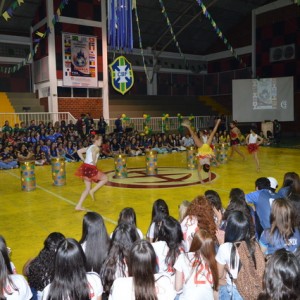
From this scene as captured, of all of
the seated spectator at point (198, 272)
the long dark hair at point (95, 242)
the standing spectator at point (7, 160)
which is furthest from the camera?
the standing spectator at point (7, 160)

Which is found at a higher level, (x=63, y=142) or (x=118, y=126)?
(x=118, y=126)

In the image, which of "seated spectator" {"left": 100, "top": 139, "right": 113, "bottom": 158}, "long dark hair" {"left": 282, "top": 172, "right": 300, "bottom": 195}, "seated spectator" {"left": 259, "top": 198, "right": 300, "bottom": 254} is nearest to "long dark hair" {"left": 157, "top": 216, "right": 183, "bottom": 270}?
"seated spectator" {"left": 259, "top": 198, "right": 300, "bottom": 254}

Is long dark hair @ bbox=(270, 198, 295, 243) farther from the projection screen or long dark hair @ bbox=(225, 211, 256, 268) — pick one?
the projection screen

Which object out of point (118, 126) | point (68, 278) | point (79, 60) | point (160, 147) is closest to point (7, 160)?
point (118, 126)

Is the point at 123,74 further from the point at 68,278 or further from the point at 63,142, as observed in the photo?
the point at 68,278

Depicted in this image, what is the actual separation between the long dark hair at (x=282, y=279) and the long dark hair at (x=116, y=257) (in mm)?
1298

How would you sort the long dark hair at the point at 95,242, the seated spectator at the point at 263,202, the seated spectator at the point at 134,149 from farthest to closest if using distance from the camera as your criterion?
1. the seated spectator at the point at 134,149
2. the seated spectator at the point at 263,202
3. the long dark hair at the point at 95,242

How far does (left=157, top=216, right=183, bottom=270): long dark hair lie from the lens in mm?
3459

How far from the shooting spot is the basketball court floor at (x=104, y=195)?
247 inches

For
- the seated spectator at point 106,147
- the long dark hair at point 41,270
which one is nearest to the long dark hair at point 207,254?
the long dark hair at point 41,270

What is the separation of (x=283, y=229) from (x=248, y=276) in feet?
2.65

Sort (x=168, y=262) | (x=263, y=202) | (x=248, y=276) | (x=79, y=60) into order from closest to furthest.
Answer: (x=248, y=276), (x=168, y=262), (x=263, y=202), (x=79, y=60)

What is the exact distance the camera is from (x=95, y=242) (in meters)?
3.48

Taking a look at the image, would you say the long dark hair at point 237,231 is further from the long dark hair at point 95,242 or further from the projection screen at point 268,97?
the projection screen at point 268,97
